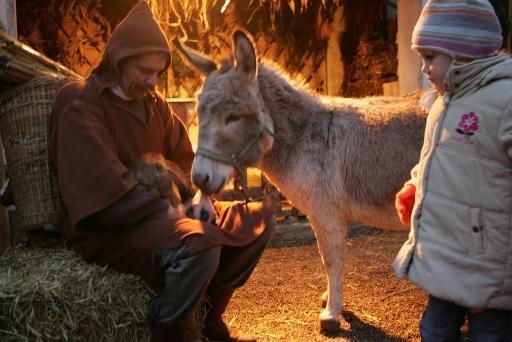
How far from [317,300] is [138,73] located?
2071mm

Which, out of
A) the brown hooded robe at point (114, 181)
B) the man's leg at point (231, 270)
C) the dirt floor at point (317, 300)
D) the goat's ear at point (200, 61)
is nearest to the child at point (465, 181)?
the man's leg at point (231, 270)

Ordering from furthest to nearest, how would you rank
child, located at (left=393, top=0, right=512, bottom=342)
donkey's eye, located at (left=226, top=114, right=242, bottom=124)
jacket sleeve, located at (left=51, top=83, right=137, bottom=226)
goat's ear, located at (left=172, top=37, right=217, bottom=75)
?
goat's ear, located at (left=172, top=37, right=217, bottom=75) < donkey's eye, located at (left=226, top=114, right=242, bottom=124) < jacket sleeve, located at (left=51, top=83, right=137, bottom=226) < child, located at (left=393, top=0, right=512, bottom=342)

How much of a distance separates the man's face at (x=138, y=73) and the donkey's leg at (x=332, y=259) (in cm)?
128

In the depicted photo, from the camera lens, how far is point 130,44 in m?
2.46

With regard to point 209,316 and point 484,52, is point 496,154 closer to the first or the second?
point 484,52

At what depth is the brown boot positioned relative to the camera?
269 centimetres

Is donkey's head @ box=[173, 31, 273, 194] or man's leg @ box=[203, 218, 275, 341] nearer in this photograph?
man's leg @ box=[203, 218, 275, 341]

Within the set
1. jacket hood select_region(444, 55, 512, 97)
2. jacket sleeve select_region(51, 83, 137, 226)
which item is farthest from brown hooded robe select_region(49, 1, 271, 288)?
jacket hood select_region(444, 55, 512, 97)

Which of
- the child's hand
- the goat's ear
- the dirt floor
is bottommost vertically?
the dirt floor

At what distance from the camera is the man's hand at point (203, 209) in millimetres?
2625

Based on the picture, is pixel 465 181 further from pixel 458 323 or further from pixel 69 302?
pixel 69 302

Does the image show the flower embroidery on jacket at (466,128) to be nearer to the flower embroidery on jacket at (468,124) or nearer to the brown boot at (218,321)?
the flower embroidery on jacket at (468,124)

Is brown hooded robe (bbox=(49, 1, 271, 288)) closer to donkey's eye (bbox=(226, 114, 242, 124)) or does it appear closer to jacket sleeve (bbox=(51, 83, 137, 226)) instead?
jacket sleeve (bbox=(51, 83, 137, 226))

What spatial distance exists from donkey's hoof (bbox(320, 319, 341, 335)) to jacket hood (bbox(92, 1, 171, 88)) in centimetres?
179
